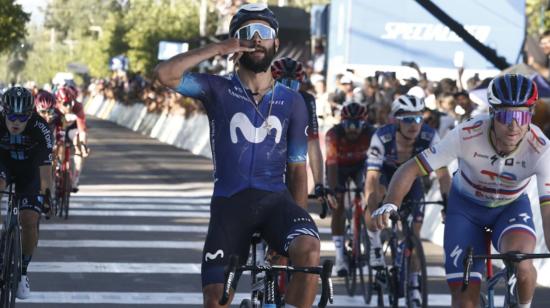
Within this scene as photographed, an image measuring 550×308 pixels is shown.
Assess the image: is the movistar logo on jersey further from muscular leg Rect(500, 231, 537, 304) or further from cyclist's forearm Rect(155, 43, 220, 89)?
muscular leg Rect(500, 231, 537, 304)

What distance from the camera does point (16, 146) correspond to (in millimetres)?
12250

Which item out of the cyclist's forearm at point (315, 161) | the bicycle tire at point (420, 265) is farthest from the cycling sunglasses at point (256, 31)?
the bicycle tire at point (420, 265)

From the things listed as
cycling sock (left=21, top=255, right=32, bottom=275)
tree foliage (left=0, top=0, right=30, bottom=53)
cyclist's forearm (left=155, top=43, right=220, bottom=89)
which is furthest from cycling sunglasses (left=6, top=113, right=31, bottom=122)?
tree foliage (left=0, top=0, right=30, bottom=53)

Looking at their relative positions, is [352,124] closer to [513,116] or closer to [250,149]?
[513,116]

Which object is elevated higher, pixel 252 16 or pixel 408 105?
pixel 252 16

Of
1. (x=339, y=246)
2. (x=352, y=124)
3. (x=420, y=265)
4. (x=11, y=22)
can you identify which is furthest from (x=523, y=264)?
(x=11, y=22)

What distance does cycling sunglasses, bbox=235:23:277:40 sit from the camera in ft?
26.5

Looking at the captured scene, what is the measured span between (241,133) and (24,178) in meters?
4.55

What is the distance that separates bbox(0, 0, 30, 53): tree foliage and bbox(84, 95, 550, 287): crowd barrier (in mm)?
5450

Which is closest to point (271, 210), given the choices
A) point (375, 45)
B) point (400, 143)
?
point (400, 143)

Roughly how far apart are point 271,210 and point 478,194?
5.14 feet

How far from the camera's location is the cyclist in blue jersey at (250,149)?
26.0 feet

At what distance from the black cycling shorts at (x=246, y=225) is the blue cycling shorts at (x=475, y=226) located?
3.95 feet

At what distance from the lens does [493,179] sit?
8.88m
